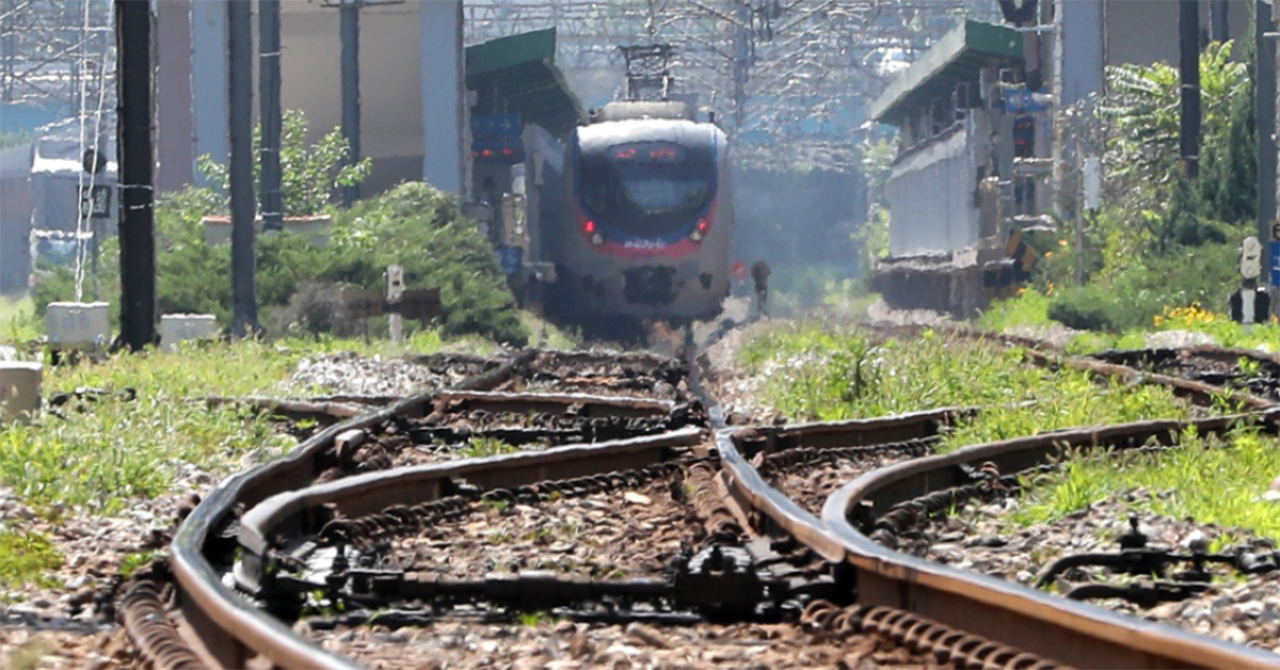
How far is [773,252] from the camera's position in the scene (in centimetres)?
8831

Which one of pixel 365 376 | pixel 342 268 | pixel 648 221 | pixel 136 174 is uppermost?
pixel 136 174

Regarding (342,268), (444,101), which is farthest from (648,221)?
(444,101)

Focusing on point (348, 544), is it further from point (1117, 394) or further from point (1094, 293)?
point (1094, 293)

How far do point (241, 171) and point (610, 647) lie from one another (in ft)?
68.8

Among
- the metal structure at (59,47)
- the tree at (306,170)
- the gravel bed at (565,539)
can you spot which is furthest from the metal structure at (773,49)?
the gravel bed at (565,539)

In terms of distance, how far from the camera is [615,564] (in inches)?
242

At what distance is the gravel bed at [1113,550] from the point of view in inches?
199

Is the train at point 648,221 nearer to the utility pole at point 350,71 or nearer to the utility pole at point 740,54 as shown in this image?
the utility pole at point 350,71

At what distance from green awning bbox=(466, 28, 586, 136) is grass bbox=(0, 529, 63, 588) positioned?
32.5 meters

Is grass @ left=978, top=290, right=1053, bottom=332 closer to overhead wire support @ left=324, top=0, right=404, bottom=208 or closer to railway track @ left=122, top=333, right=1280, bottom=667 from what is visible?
overhead wire support @ left=324, top=0, right=404, bottom=208

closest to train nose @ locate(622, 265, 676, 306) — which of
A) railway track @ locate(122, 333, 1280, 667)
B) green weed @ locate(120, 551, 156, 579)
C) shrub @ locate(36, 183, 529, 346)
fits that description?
shrub @ locate(36, 183, 529, 346)

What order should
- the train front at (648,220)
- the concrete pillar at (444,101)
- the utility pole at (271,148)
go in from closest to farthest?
1. the utility pole at (271,148)
2. the train front at (648,220)
3. the concrete pillar at (444,101)

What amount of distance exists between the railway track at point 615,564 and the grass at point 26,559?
0.55 m

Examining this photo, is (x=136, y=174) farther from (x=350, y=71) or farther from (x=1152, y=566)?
(x=350, y=71)
